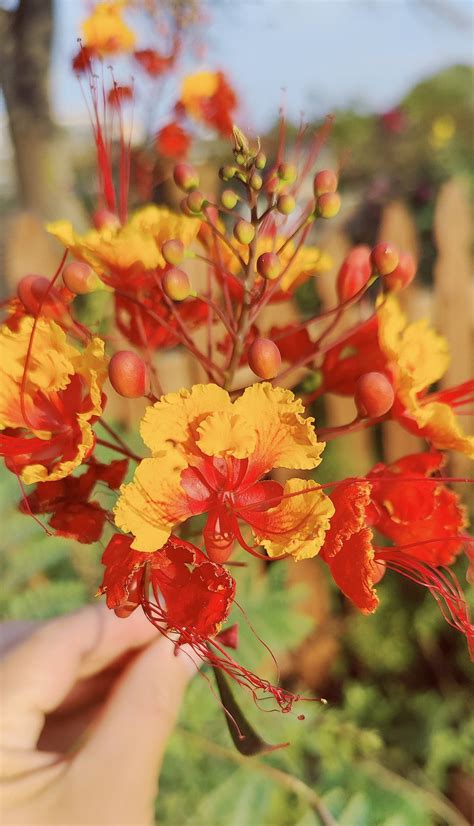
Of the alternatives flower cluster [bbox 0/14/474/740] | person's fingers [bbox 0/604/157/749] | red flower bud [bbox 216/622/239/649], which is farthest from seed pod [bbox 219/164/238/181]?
person's fingers [bbox 0/604/157/749]

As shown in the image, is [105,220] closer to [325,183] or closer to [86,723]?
[325,183]

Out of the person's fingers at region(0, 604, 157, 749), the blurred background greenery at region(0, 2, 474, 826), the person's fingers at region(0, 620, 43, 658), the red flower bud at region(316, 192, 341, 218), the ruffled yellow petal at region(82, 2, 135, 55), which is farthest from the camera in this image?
the ruffled yellow petal at region(82, 2, 135, 55)

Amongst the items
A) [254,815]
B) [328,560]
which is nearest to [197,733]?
[254,815]

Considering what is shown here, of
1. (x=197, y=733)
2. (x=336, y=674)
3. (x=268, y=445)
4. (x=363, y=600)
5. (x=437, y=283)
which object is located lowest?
(x=336, y=674)

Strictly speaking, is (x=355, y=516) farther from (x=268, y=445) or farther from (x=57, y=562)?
(x=57, y=562)

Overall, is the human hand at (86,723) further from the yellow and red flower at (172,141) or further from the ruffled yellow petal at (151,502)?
the yellow and red flower at (172,141)

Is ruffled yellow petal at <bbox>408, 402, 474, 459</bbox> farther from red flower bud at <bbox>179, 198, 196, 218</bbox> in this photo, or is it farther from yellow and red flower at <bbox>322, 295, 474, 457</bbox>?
red flower bud at <bbox>179, 198, 196, 218</bbox>

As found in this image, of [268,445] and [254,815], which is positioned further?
[254,815]

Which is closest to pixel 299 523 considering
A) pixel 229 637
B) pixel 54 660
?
pixel 229 637
